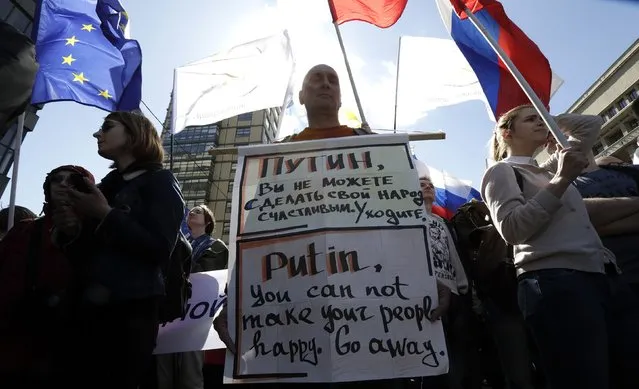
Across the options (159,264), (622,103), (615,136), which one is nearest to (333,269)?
(159,264)

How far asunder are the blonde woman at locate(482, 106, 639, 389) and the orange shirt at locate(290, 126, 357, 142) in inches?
29.2

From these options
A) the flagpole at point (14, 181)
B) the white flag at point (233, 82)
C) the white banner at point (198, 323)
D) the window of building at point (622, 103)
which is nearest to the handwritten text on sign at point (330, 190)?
the white banner at point (198, 323)

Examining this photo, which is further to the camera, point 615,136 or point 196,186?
point 615,136

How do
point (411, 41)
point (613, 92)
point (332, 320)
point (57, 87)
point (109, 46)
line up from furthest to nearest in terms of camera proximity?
point (613, 92), point (411, 41), point (109, 46), point (57, 87), point (332, 320)

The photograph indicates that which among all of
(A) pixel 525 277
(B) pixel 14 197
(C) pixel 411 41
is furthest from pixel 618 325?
(C) pixel 411 41

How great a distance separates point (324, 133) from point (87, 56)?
3.98 m

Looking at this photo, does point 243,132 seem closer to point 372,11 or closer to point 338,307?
point 372,11

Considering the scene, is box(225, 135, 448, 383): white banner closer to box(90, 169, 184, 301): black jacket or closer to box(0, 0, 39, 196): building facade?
box(90, 169, 184, 301): black jacket

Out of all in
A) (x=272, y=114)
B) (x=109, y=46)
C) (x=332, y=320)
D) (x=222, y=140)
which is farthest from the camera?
(x=272, y=114)

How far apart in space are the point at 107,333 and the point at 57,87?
381 centimetres

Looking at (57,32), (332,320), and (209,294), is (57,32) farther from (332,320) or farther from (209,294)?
(332,320)

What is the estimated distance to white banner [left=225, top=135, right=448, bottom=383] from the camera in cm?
147

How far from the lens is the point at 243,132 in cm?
3428

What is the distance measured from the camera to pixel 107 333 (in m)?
1.60
